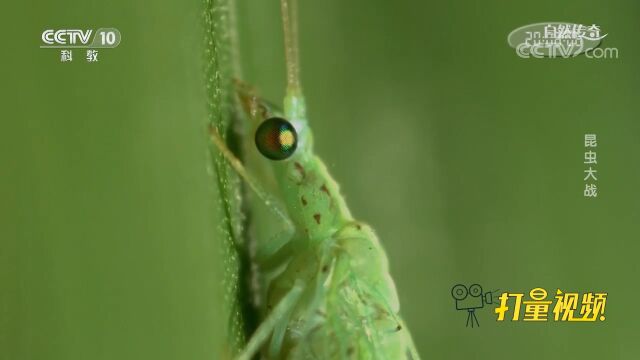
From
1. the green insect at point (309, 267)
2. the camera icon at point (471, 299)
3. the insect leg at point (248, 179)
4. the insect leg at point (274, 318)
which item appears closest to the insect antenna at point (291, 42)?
the green insect at point (309, 267)

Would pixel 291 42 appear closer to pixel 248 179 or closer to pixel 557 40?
pixel 248 179

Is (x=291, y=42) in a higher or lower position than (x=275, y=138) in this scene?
higher

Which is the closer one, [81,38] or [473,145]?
[81,38]

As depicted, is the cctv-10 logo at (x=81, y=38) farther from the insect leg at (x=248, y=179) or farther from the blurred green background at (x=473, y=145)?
the insect leg at (x=248, y=179)

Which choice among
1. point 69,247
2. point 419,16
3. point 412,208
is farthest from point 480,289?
point 69,247

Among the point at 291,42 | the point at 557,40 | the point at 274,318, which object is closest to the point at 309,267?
the point at 274,318

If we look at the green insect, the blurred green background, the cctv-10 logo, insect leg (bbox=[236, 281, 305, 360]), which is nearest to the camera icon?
the blurred green background
